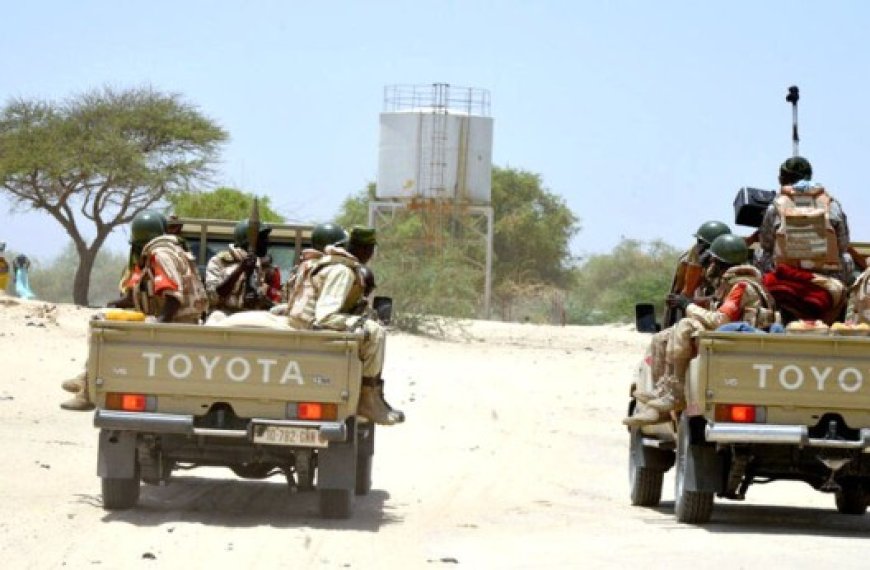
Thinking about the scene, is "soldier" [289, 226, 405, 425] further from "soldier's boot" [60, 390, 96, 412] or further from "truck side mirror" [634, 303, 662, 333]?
"truck side mirror" [634, 303, 662, 333]

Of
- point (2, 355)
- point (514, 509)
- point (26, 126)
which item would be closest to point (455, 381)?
point (2, 355)

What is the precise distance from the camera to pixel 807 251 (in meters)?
14.4

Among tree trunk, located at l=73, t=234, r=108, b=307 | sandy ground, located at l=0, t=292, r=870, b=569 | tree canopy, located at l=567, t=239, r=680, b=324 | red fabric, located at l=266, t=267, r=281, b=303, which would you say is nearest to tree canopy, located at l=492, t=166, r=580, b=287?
tree canopy, located at l=567, t=239, r=680, b=324

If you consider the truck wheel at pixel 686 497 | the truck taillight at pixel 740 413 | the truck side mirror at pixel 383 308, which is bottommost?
the truck wheel at pixel 686 497

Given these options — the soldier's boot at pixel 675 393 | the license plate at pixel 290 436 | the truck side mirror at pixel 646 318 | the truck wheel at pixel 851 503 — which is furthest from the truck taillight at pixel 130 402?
the truck wheel at pixel 851 503

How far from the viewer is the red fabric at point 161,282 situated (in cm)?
1362

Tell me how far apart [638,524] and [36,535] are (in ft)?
13.7

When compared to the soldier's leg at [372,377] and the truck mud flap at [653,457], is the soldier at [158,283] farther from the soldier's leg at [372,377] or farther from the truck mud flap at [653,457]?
the truck mud flap at [653,457]

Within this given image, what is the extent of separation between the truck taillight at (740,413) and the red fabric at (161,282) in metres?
3.74

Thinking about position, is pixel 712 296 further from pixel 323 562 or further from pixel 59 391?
pixel 59 391

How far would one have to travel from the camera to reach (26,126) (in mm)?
54156

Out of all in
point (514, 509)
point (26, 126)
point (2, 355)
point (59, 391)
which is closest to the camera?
point (514, 509)

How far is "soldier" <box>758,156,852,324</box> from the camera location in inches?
560

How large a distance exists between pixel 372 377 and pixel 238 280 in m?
2.51
